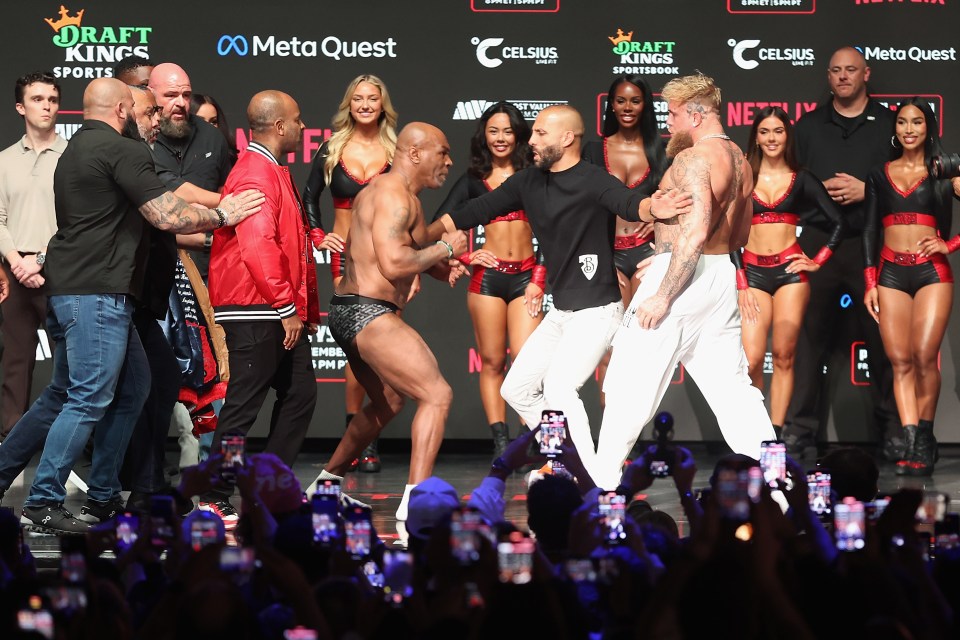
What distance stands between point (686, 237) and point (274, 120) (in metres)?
1.70

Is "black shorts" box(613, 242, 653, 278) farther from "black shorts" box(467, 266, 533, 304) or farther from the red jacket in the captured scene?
the red jacket

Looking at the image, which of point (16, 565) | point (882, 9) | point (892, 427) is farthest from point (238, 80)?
point (16, 565)

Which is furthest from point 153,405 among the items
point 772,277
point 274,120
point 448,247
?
point 772,277

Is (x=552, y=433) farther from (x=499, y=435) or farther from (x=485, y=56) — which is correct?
(x=485, y=56)

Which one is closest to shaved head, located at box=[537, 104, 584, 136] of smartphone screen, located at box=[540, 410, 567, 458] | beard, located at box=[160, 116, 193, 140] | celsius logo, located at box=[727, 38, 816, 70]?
beard, located at box=[160, 116, 193, 140]

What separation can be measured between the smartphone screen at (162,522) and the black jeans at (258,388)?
8.47ft

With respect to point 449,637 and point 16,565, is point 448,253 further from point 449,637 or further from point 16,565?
point 449,637

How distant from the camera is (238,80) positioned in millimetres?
7828

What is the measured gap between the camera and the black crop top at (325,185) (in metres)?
7.02

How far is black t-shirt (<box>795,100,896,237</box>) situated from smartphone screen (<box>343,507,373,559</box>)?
5694mm

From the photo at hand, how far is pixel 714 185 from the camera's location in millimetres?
4957

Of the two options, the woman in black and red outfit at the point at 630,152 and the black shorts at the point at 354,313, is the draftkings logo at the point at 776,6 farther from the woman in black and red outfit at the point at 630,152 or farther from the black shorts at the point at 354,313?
the black shorts at the point at 354,313

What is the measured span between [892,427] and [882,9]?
8.16 ft

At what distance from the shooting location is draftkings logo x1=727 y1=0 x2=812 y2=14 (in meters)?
7.77
